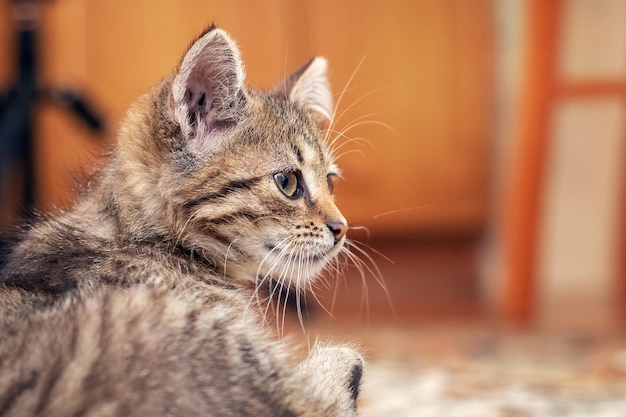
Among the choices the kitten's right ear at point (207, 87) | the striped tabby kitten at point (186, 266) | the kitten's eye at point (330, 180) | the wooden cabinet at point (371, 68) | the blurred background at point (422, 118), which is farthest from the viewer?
the wooden cabinet at point (371, 68)

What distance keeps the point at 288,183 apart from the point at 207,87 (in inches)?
7.6

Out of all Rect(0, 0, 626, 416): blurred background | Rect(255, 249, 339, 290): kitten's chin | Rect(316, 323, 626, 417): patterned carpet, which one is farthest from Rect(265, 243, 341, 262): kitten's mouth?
Rect(0, 0, 626, 416): blurred background

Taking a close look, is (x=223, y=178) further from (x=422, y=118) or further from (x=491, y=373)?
(x=422, y=118)

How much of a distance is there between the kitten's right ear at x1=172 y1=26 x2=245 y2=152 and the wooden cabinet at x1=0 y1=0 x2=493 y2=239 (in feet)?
6.27

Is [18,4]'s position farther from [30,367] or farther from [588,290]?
[588,290]

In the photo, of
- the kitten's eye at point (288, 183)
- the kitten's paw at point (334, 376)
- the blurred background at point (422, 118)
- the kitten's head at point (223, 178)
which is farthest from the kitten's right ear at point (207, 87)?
the blurred background at point (422, 118)

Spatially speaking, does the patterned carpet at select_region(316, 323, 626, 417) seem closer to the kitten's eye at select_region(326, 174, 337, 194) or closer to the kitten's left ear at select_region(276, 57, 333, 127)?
the kitten's eye at select_region(326, 174, 337, 194)

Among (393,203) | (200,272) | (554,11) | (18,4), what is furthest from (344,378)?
(393,203)

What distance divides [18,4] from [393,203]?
1.55 meters

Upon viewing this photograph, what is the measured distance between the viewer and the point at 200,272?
1256 millimetres

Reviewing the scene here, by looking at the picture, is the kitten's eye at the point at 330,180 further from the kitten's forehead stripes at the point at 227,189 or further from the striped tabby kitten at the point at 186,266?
the kitten's forehead stripes at the point at 227,189

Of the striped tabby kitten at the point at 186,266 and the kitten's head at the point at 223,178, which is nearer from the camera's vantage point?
the striped tabby kitten at the point at 186,266

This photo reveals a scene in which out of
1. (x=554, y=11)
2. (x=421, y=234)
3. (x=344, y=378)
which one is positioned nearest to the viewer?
(x=344, y=378)

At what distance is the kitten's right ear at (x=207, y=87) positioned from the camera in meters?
1.26
